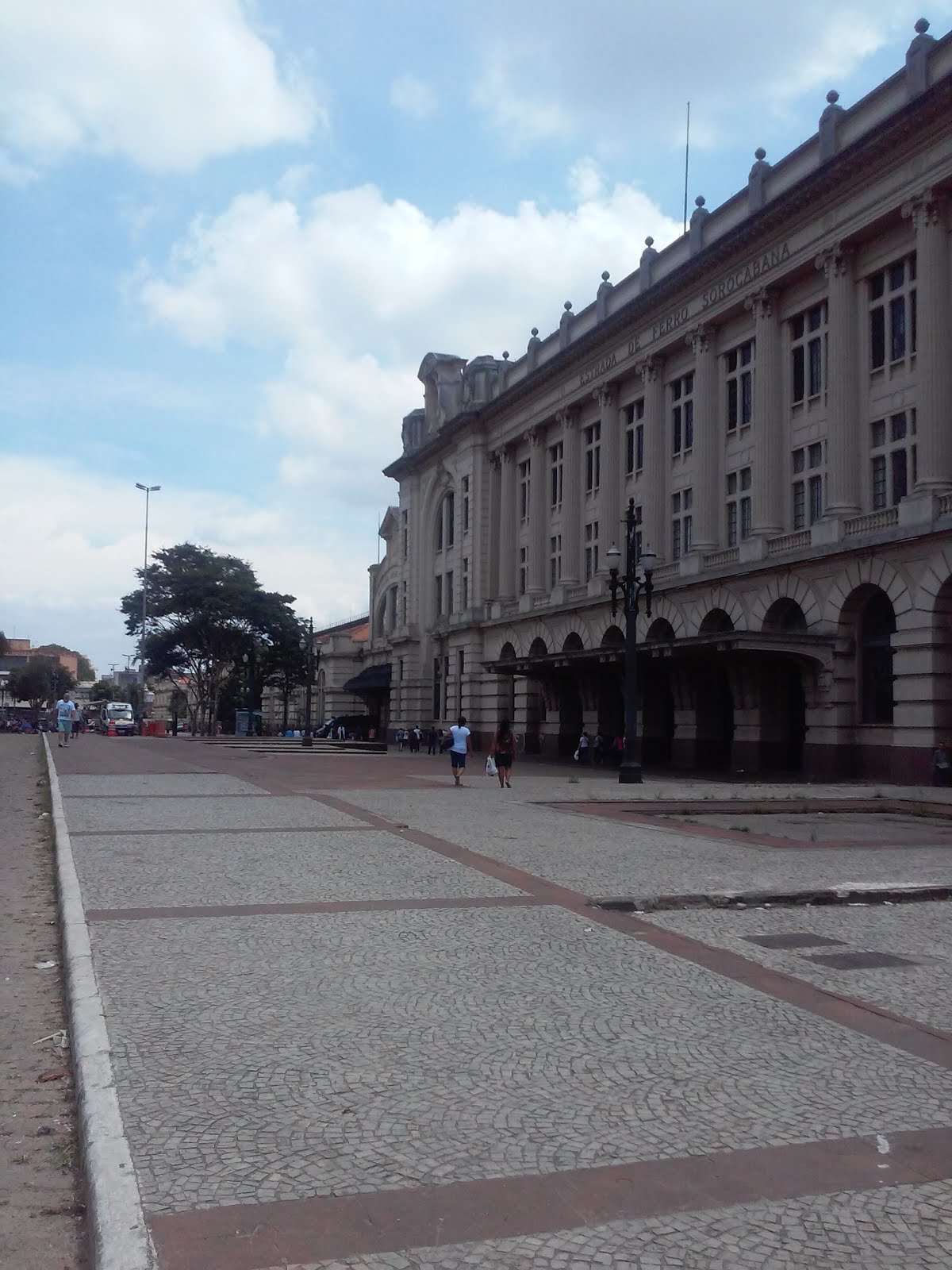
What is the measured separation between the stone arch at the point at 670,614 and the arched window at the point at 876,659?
332 inches

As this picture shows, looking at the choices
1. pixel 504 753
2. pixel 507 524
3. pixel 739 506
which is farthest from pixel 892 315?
pixel 507 524

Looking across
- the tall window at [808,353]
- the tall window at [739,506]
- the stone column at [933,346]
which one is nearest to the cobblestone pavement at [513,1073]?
the stone column at [933,346]

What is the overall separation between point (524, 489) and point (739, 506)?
842 inches

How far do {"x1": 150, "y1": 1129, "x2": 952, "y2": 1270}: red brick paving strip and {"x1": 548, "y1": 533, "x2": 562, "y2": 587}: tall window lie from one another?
51.5 m

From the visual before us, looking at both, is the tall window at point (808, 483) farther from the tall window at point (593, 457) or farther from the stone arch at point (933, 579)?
the tall window at point (593, 457)

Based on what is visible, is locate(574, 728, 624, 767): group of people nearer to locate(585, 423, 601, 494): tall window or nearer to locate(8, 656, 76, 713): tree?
locate(585, 423, 601, 494): tall window

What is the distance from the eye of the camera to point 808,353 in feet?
125

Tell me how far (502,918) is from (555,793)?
16.1 metres

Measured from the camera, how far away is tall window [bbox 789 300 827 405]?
37.2 m

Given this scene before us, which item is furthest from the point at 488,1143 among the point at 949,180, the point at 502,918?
the point at 949,180

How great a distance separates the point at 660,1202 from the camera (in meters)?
4.20

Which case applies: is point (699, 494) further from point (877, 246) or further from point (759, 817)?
point (759, 817)

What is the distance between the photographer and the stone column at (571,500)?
5356 centimetres

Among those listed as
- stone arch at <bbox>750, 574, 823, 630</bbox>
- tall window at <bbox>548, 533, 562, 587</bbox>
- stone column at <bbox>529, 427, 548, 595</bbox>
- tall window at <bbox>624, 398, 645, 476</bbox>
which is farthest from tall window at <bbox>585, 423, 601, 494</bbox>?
stone arch at <bbox>750, 574, 823, 630</bbox>
